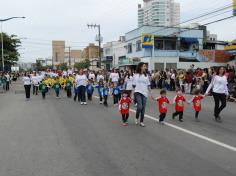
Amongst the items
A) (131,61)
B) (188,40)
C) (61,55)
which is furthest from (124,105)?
(61,55)

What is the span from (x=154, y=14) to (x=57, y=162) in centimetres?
3062

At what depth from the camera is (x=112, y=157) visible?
627 cm

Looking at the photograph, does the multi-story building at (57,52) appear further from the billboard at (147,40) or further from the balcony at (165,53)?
the billboard at (147,40)

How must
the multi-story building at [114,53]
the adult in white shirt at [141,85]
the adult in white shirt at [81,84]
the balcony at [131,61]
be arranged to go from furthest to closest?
the multi-story building at [114,53], the balcony at [131,61], the adult in white shirt at [81,84], the adult in white shirt at [141,85]

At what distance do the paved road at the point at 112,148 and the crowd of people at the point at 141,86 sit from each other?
0.59 meters

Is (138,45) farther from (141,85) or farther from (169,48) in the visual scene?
(141,85)

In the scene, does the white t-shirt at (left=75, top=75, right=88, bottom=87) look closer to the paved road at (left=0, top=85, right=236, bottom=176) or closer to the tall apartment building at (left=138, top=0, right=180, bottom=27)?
the paved road at (left=0, top=85, right=236, bottom=176)

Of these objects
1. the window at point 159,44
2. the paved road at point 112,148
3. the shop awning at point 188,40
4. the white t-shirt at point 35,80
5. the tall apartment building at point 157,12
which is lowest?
the paved road at point 112,148

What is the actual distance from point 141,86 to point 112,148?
3.00 meters

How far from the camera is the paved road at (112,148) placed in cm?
552

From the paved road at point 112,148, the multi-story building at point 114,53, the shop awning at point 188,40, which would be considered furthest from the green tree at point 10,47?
the paved road at point 112,148

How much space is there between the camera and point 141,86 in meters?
9.56

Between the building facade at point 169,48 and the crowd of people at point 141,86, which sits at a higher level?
the building facade at point 169,48

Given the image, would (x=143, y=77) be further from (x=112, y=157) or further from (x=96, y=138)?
(x=112, y=157)
